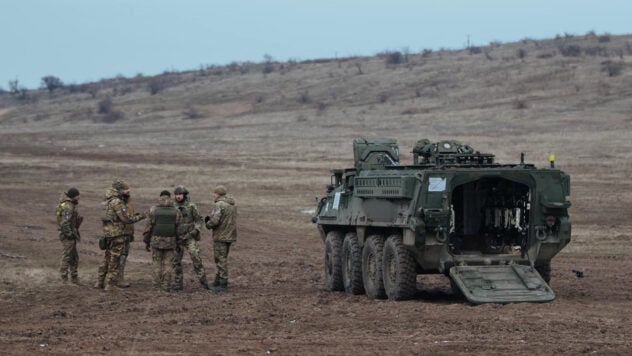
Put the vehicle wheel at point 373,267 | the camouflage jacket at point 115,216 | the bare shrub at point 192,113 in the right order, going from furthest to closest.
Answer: the bare shrub at point 192,113 → the camouflage jacket at point 115,216 → the vehicle wheel at point 373,267

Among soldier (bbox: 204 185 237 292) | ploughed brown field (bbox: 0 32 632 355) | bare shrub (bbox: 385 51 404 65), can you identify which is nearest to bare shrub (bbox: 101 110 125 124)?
ploughed brown field (bbox: 0 32 632 355)

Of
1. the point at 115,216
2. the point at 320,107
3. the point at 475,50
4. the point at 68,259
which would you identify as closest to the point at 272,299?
the point at 115,216

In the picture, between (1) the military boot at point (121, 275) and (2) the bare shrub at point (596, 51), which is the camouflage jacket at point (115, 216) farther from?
(2) the bare shrub at point (596, 51)

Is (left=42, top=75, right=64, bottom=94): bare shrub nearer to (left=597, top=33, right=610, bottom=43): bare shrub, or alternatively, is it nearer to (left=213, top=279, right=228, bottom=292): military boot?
(left=597, top=33, right=610, bottom=43): bare shrub

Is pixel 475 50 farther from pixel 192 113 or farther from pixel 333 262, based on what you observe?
pixel 333 262

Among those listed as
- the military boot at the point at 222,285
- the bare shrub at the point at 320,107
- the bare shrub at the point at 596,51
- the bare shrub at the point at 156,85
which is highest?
the bare shrub at the point at 596,51

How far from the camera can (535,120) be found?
45.7 meters

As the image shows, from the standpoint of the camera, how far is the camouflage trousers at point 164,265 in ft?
59.1

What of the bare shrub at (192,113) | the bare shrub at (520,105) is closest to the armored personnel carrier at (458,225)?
the bare shrub at (520,105)

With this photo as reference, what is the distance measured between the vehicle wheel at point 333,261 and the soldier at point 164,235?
2.37m

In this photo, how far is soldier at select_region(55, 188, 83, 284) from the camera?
1839 cm

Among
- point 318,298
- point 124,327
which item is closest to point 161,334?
point 124,327

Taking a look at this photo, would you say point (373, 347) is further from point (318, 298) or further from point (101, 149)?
point (101, 149)

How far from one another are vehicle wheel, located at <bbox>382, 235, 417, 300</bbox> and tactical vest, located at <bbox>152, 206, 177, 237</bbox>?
11.4 feet
